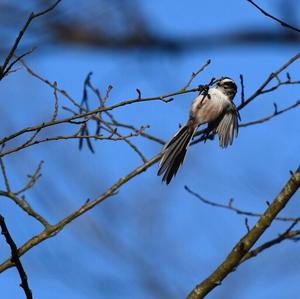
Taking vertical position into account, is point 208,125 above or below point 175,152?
above

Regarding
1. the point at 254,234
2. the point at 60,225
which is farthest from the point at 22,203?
the point at 254,234

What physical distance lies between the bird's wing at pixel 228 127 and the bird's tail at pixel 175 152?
0.20 m

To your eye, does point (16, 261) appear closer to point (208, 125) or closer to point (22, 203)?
point (22, 203)

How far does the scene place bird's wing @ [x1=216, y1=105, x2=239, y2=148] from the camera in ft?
15.0

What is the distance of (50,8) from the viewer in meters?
2.72

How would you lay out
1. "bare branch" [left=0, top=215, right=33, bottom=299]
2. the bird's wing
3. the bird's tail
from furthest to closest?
1. the bird's wing
2. the bird's tail
3. "bare branch" [left=0, top=215, right=33, bottom=299]

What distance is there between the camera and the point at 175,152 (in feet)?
14.2

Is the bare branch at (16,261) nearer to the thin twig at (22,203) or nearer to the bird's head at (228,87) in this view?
the thin twig at (22,203)

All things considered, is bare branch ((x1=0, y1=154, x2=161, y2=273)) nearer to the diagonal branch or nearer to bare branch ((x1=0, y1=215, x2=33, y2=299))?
bare branch ((x1=0, y1=215, x2=33, y2=299))

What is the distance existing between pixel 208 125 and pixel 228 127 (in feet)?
0.51

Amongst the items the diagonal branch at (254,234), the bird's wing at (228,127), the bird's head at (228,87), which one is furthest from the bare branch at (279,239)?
the bird's head at (228,87)

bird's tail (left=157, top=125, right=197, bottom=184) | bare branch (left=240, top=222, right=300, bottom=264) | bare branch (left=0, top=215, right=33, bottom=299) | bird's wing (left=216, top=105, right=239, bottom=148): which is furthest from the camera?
bird's wing (left=216, top=105, right=239, bottom=148)

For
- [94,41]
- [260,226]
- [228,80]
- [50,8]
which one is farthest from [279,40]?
[228,80]

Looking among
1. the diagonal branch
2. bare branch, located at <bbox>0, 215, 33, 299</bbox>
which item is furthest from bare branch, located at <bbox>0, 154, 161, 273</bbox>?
the diagonal branch
